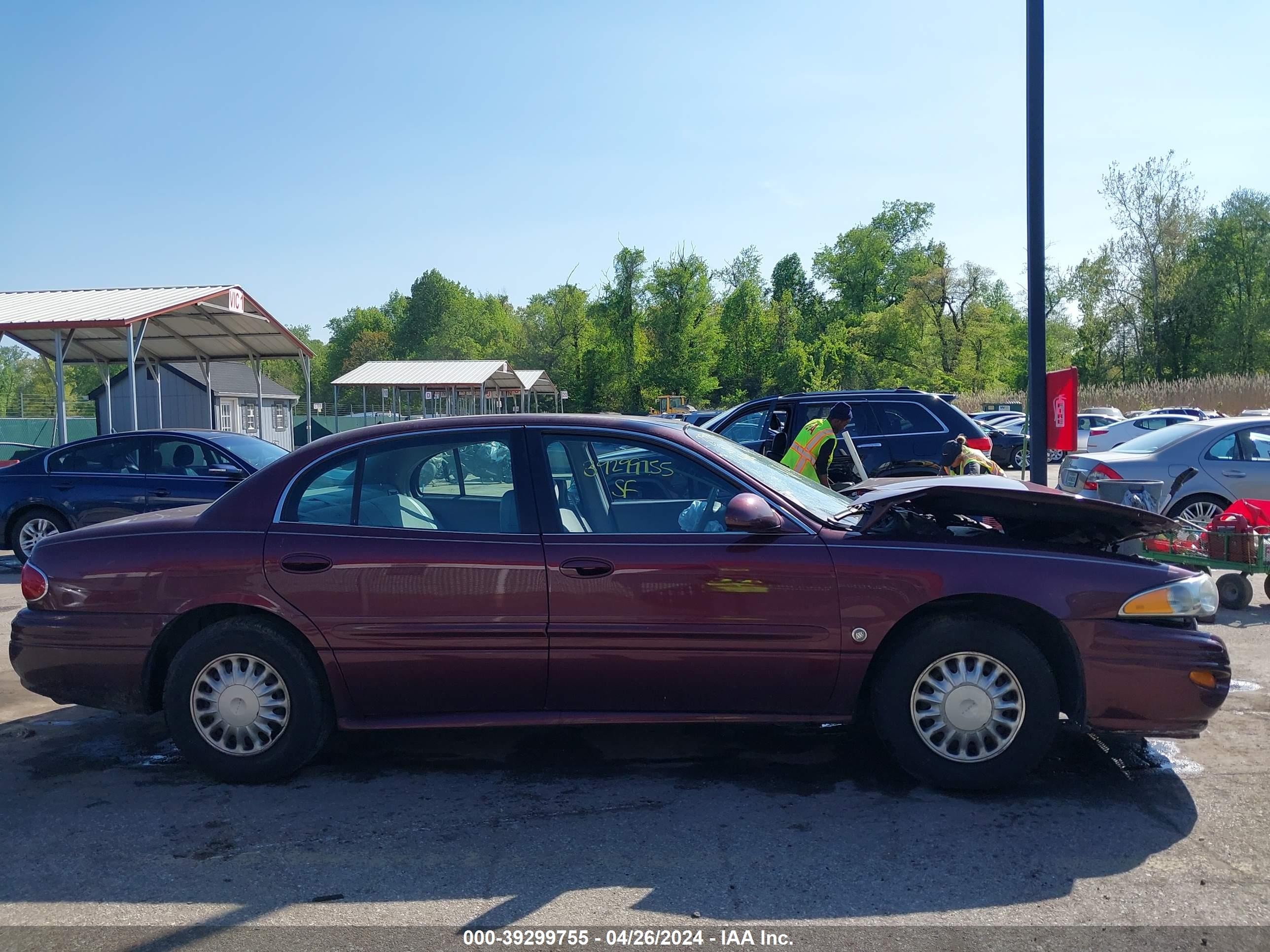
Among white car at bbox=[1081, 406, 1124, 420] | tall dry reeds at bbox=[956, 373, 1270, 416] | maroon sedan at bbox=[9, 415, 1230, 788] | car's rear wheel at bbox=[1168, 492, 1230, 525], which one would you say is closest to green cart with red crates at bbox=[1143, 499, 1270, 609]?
car's rear wheel at bbox=[1168, 492, 1230, 525]

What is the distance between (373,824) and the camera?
13.2 feet

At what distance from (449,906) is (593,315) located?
48.2m

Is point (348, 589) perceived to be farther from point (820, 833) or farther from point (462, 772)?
point (820, 833)

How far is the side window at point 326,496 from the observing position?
450 centimetres

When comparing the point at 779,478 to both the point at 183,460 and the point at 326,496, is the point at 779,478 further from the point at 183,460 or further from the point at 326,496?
the point at 183,460

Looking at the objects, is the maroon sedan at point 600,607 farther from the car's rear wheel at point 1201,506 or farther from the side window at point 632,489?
the car's rear wheel at point 1201,506

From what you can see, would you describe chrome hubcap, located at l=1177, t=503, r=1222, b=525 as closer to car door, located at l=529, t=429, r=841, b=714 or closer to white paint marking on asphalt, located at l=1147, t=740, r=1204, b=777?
white paint marking on asphalt, located at l=1147, t=740, r=1204, b=777

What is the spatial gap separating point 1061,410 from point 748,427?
16.6 feet

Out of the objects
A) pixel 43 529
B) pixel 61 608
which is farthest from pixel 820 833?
pixel 43 529

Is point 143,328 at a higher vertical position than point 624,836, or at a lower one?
higher

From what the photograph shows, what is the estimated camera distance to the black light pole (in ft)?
26.2

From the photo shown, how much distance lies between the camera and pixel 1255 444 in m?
10.8

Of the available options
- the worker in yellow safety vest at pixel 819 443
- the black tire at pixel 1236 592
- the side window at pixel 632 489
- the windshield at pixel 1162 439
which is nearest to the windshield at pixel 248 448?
the worker in yellow safety vest at pixel 819 443

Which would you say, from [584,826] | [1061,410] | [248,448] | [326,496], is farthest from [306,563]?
[248,448]
